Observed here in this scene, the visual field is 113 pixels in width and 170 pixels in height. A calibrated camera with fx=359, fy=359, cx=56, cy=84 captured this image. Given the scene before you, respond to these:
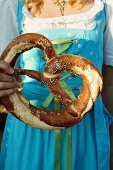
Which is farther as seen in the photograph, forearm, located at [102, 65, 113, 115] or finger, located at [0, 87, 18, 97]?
forearm, located at [102, 65, 113, 115]

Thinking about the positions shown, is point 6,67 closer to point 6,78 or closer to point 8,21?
point 6,78

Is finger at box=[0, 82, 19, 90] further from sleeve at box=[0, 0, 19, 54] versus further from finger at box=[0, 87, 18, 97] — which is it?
sleeve at box=[0, 0, 19, 54]

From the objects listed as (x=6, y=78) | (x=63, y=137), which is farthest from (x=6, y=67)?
(x=63, y=137)

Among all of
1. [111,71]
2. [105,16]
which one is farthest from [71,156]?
[105,16]

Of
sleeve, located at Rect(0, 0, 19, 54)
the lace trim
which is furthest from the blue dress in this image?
sleeve, located at Rect(0, 0, 19, 54)

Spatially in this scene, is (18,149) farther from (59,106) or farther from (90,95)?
(90,95)

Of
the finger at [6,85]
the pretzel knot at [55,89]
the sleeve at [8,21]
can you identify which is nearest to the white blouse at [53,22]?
the sleeve at [8,21]
